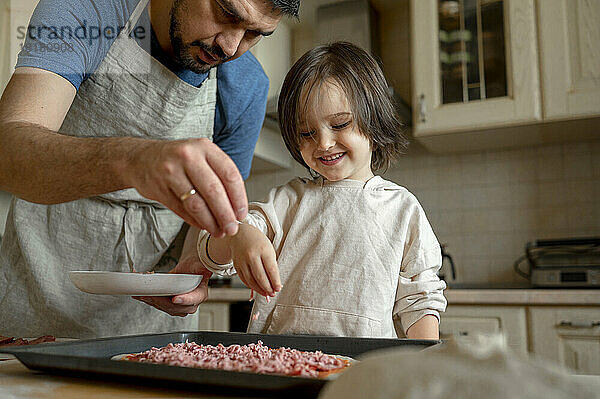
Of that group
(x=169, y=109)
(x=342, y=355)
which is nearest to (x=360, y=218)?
(x=342, y=355)

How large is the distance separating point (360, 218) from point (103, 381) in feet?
1.91

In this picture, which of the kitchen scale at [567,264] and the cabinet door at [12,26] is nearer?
the kitchen scale at [567,264]

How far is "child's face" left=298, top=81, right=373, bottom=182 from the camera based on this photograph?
1.02m

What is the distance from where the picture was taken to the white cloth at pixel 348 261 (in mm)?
942

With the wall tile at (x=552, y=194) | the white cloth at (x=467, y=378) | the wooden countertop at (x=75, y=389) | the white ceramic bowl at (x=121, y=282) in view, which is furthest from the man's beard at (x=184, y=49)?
the wall tile at (x=552, y=194)

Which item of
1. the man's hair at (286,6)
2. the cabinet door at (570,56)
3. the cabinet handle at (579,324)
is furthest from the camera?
the cabinet door at (570,56)

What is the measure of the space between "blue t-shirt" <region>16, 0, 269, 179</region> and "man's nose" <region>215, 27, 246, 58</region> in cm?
18

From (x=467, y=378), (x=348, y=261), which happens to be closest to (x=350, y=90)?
(x=348, y=261)

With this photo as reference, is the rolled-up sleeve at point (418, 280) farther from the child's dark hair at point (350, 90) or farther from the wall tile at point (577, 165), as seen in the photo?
the wall tile at point (577, 165)

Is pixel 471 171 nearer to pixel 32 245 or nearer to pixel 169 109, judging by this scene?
pixel 169 109

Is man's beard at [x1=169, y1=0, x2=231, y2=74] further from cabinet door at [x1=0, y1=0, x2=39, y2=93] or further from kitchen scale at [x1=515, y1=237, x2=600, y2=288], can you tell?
cabinet door at [x1=0, y1=0, x2=39, y2=93]

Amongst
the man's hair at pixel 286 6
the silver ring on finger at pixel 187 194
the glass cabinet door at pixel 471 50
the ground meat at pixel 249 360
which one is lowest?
the ground meat at pixel 249 360

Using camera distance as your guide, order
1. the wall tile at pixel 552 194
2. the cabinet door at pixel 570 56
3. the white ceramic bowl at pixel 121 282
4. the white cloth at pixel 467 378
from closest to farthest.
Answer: the white cloth at pixel 467 378, the white ceramic bowl at pixel 121 282, the cabinet door at pixel 570 56, the wall tile at pixel 552 194

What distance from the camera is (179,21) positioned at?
108cm
